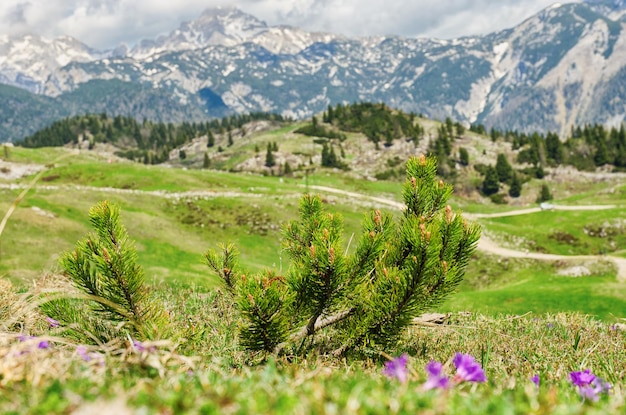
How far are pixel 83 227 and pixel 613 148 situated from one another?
182 m

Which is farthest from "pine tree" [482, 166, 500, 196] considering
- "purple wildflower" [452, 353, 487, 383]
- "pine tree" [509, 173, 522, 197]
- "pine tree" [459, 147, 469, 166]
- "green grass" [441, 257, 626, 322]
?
"purple wildflower" [452, 353, 487, 383]

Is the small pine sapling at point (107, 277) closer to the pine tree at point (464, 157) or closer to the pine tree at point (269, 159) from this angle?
the pine tree at point (269, 159)

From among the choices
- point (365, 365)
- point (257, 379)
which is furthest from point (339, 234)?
point (257, 379)

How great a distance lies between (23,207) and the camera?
43.2 m

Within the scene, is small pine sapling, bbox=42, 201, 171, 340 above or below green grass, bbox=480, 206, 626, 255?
above

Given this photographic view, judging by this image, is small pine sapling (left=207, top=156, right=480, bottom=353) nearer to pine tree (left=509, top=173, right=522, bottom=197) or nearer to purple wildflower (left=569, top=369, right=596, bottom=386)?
purple wildflower (left=569, top=369, right=596, bottom=386)

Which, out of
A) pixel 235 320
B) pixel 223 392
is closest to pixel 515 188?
pixel 235 320

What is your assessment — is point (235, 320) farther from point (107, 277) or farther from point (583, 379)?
point (583, 379)

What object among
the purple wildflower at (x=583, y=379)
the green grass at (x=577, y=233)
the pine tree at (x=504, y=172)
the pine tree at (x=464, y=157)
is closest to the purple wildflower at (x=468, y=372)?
the purple wildflower at (x=583, y=379)

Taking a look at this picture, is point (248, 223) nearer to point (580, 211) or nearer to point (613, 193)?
point (580, 211)

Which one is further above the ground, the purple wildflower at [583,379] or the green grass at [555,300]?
the purple wildflower at [583,379]

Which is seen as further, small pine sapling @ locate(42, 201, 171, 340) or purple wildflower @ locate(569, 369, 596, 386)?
small pine sapling @ locate(42, 201, 171, 340)

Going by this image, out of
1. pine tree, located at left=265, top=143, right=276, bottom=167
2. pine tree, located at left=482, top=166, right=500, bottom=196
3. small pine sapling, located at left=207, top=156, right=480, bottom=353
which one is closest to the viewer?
small pine sapling, located at left=207, top=156, right=480, bottom=353

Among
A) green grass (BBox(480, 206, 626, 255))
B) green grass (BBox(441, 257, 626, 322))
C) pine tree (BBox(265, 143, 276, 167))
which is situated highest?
pine tree (BBox(265, 143, 276, 167))
